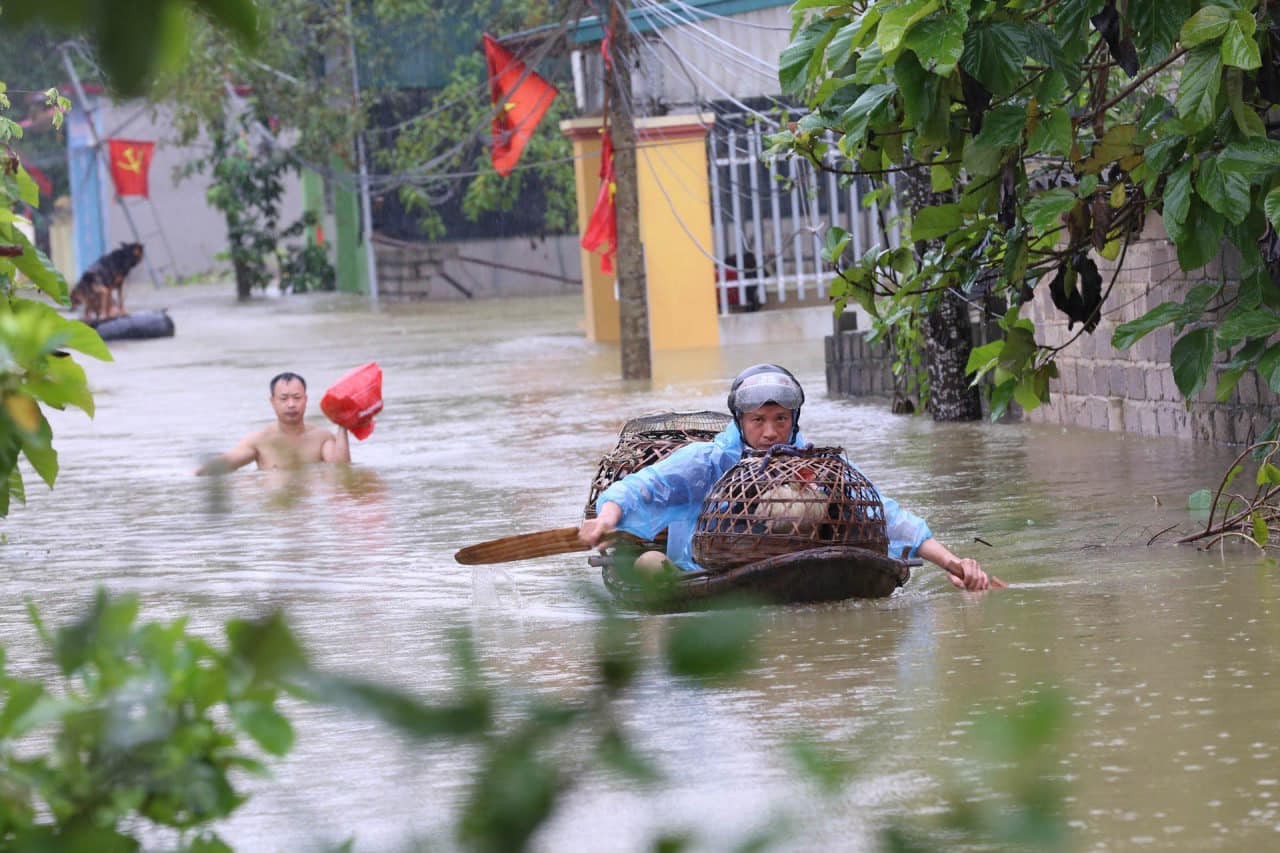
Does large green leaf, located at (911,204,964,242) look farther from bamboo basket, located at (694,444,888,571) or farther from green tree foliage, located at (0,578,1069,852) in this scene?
green tree foliage, located at (0,578,1069,852)

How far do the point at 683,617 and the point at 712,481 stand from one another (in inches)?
234

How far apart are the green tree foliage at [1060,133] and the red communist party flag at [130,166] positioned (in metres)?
31.3

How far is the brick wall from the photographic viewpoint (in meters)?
10.4

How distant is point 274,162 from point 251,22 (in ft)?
123

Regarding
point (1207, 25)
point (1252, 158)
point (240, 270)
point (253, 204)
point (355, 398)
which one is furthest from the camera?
point (240, 270)

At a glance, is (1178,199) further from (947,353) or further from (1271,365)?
(947,353)

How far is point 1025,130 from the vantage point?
7.27 metres

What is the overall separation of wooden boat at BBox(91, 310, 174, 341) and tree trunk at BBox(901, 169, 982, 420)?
17.5 m

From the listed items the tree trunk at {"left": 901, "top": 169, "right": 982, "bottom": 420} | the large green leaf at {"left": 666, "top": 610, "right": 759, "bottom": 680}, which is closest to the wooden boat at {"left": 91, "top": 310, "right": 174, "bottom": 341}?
the tree trunk at {"left": 901, "top": 169, "right": 982, "bottom": 420}

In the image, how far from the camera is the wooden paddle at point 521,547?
689cm

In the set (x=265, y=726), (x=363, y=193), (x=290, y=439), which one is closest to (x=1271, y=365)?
(x=265, y=726)

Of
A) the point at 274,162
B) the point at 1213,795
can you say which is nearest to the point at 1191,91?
the point at 1213,795

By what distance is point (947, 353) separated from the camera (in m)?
13.3

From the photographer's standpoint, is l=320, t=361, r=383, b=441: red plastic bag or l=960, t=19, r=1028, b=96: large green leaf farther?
l=320, t=361, r=383, b=441: red plastic bag
